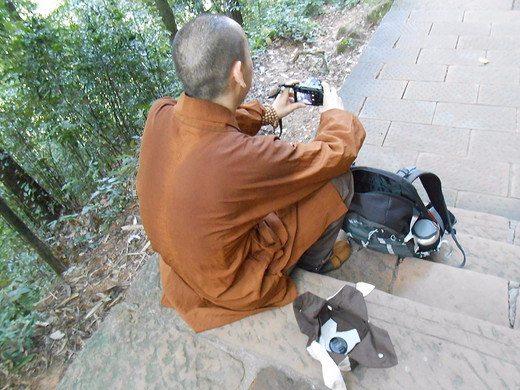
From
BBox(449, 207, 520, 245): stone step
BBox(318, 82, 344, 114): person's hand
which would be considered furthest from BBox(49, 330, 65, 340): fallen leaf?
BBox(449, 207, 520, 245): stone step

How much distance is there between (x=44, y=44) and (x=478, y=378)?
3888 mm

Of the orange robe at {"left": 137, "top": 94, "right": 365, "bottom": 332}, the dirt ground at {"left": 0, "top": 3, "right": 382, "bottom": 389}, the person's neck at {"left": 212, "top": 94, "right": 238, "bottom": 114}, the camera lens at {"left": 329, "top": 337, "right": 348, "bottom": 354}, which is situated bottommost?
the dirt ground at {"left": 0, "top": 3, "right": 382, "bottom": 389}

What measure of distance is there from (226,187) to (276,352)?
77 cm

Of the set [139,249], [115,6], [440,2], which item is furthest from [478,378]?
[440,2]

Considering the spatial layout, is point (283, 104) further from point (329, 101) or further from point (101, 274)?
point (101, 274)

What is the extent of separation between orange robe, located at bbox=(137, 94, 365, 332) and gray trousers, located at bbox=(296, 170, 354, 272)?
0.06m

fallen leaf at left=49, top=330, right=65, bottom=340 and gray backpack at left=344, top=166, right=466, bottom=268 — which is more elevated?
gray backpack at left=344, top=166, right=466, bottom=268

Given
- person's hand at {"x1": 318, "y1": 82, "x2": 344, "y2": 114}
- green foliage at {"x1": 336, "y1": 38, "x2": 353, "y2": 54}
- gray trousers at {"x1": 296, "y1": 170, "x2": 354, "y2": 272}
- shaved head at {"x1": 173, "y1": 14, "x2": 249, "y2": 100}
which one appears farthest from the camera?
green foliage at {"x1": 336, "y1": 38, "x2": 353, "y2": 54}

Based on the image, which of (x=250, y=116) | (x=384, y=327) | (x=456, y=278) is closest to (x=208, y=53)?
(x=250, y=116)

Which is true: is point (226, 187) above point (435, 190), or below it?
above

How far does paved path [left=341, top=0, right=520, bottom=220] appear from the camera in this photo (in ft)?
9.94

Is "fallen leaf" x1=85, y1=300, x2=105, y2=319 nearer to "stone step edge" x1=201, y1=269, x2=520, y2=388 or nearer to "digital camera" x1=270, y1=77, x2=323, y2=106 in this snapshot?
"stone step edge" x1=201, y1=269, x2=520, y2=388

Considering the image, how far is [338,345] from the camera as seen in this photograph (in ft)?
4.97

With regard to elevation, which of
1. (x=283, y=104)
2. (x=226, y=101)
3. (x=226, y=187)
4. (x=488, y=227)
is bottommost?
(x=488, y=227)
